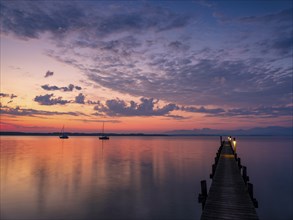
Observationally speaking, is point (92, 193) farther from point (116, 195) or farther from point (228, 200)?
point (228, 200)

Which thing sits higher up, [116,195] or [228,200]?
[228,200]

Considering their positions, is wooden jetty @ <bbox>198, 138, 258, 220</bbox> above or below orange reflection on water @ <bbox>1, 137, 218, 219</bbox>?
above

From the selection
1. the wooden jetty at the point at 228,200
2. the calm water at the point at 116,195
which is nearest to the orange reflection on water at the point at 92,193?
the calm water at the point at 116,195

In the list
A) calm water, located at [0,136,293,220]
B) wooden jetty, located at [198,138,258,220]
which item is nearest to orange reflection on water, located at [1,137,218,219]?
calm water, located at [0,136,293,220]

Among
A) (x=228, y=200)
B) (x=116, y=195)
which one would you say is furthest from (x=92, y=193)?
(x=228, y=200)

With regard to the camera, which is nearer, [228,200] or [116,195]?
[228,200]

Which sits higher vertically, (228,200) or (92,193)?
(228,200)

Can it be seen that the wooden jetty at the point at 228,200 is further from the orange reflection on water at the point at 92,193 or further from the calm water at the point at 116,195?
the orange reflection on water at the point at 92,193

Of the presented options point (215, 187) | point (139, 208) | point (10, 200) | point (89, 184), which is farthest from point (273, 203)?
point (10, 200)

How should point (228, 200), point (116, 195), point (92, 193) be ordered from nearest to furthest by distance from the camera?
point (228, 200), point (116, 195), point (92, 193)

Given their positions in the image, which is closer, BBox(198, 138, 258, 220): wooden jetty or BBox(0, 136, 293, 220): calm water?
BBox(198, 138, 258, 220): wooden jetty

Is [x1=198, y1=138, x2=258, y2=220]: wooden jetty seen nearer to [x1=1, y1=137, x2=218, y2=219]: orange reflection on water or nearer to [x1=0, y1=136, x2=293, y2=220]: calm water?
[x1=0, y1=136, x2=293, y2=220]: calm water

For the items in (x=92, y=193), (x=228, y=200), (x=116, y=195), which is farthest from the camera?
(x=92, y=193)

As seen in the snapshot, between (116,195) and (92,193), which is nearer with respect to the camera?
(116,195)
